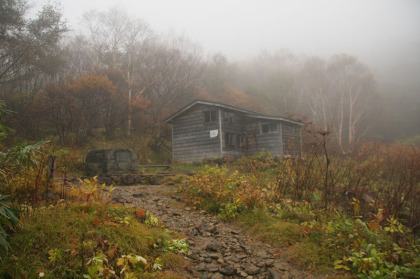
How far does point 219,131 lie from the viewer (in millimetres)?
20641

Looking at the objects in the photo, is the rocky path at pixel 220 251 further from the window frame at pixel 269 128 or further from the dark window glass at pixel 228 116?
the window frame at pixel 269 128

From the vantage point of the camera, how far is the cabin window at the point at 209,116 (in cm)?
2130

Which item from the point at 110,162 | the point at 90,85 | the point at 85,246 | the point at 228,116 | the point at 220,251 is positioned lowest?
the point at 220,251

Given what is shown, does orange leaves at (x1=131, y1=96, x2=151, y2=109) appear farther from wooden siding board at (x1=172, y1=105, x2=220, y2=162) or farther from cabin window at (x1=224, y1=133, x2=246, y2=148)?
cabin window at (x1=224, y1=133, x2=246, y2=148)

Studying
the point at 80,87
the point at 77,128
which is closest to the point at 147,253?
the point at 77,128

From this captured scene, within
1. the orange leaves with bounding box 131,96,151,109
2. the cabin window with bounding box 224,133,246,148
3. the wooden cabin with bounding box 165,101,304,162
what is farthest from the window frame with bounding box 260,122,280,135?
the orange leaves with bounding box 131,96,151,109

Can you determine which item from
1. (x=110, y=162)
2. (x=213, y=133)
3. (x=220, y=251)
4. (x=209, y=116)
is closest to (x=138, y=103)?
(x=209, y=116)

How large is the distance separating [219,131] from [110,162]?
35.8ft

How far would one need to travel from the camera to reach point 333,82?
38.9 meters

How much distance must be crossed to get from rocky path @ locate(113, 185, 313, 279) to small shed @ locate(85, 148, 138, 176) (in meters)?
5.47

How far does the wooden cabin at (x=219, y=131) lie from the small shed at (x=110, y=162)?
9.75 m

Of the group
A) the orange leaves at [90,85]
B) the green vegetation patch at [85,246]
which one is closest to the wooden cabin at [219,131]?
the orange leaves at [90,85]

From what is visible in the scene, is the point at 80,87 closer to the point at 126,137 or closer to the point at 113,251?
the point at 126,137

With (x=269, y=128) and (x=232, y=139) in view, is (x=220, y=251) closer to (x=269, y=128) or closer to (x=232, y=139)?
(x=232, y=139)
